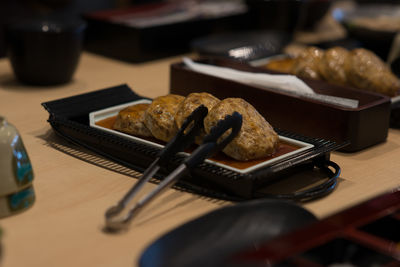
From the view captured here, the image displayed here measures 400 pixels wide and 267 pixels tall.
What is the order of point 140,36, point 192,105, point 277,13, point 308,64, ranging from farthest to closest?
point 277,13 < point 140,36 < point 308,64 < point 192,105

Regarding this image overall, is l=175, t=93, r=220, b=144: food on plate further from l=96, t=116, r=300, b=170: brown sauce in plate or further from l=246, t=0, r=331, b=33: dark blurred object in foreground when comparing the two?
l=246, t=0, r=331, b=33: dark blurred object in foreground

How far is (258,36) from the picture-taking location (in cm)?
196

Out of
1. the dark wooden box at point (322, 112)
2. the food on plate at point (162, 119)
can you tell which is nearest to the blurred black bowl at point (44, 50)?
the dark wooden box at point (322, 112)

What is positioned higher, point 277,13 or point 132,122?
point 277,13

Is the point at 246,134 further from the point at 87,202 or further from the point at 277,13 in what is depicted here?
the point at 277,13

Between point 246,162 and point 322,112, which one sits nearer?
point 246,162

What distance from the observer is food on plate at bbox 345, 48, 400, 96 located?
4.36ft

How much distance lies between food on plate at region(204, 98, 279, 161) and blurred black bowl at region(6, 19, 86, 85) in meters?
0.67

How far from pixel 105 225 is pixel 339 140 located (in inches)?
20.8

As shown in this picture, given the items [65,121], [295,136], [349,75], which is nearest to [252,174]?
[295,136]

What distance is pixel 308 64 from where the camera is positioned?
1438 mm

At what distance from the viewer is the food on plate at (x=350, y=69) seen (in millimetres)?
1331

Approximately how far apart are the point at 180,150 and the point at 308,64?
605 millimetres

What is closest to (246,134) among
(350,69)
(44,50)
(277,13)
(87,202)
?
(87,202)
